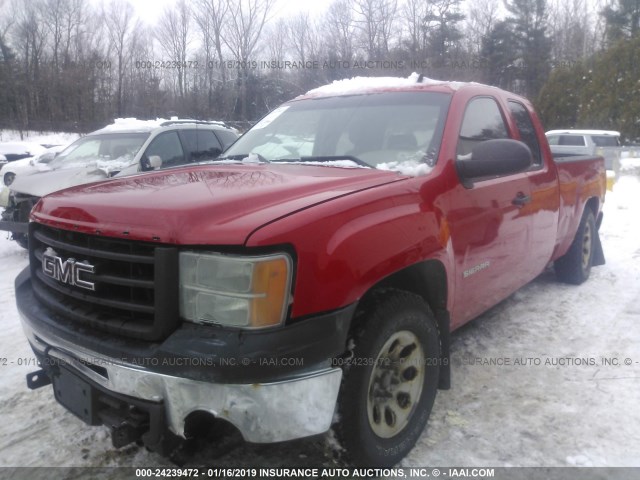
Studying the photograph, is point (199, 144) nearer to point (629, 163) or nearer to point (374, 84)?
point (374, 84)

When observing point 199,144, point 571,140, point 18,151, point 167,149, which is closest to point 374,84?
point 167,149

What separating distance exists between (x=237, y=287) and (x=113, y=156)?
258 inches

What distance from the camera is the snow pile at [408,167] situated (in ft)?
9.04

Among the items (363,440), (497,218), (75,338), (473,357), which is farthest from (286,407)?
(473,357)

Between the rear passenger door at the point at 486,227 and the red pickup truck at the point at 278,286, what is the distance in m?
0.02

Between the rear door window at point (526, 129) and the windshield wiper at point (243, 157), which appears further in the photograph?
the rear door window at point (526, 129)

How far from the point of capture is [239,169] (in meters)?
3.01

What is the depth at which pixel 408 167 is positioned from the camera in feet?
9.25

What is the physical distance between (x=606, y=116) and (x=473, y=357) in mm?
30024

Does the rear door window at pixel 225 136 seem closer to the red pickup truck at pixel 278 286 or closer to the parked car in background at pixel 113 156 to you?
the parked car in background at pixel 113 156

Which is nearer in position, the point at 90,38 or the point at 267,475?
the point at 267,475

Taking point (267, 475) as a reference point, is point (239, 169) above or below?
above

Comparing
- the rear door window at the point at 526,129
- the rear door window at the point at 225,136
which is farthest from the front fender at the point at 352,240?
the rear door window at the point at 225,136

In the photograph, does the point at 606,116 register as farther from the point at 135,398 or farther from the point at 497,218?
the point at 135,398
